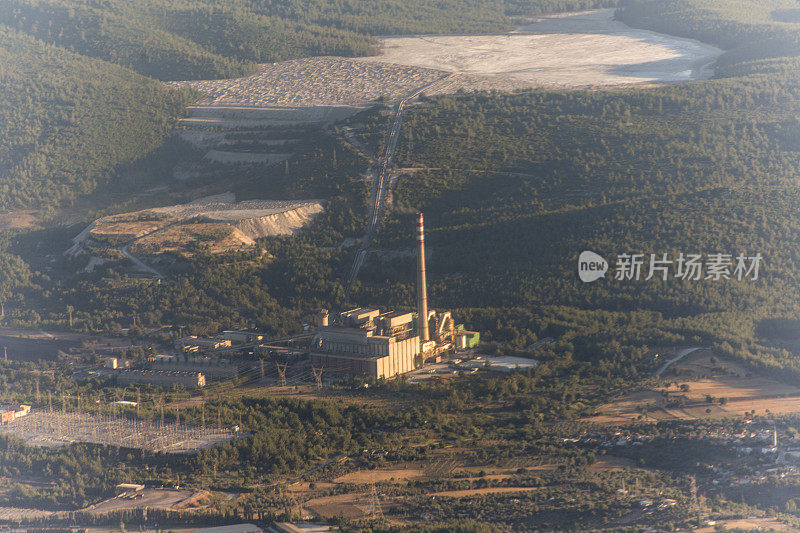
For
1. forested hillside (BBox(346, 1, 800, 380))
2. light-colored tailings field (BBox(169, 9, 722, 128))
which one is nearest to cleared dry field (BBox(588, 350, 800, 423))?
forested hillside (BBox(346, 1, 800, 380))

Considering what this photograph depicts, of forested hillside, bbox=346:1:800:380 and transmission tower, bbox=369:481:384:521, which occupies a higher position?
forested hillside, bbox=346:1:800:380

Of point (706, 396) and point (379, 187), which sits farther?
point (379, 187)

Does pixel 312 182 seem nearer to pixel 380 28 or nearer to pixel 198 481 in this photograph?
pixel 198 481

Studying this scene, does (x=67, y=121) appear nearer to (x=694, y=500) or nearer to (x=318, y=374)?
(x=318, y=374)

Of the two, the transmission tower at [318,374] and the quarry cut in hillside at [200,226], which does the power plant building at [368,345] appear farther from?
the quarry cut in hillside at [200,226]

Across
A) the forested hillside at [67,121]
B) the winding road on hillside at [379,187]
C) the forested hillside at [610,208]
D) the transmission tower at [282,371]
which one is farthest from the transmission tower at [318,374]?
the forested hillside at [67,121]

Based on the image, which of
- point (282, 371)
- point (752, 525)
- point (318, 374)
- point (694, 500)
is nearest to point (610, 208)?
point (318, 374)

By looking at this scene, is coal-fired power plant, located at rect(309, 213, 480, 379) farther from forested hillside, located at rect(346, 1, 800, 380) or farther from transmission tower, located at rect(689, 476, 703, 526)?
transmission tower, located at rect(689, 476, 703, 526)
